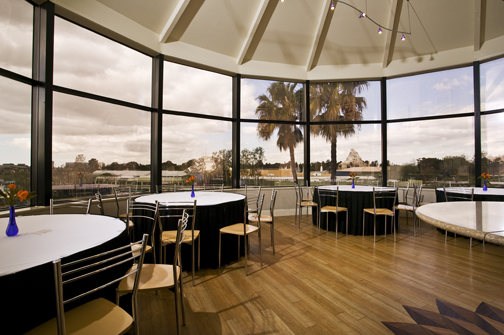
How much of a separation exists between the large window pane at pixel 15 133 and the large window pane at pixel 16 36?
239 millimetres

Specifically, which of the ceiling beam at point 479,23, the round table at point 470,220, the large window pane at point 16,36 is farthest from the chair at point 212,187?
the ceiling beam at point 479,23

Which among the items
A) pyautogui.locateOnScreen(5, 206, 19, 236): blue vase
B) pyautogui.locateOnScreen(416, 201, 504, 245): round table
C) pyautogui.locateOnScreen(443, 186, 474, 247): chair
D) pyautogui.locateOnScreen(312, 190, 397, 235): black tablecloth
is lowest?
pyautogui.locateOnScreen(312, 190, 397, 235): black tablecloth

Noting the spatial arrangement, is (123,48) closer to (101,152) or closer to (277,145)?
(101,152)

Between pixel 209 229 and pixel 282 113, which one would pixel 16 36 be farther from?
pixel 282 113

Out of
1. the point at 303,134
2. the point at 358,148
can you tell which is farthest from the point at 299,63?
the point at 358,148

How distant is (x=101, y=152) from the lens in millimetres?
4574

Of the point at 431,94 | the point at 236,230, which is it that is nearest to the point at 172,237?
the point at 236,230

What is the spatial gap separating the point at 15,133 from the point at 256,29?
4.77m

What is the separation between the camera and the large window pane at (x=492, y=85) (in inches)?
215

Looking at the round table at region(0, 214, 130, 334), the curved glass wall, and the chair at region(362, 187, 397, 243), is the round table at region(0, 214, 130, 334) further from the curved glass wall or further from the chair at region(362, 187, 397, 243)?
the chair at region(362, 187, 397, 243)

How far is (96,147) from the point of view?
450cm

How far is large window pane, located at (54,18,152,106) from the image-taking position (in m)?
4.01

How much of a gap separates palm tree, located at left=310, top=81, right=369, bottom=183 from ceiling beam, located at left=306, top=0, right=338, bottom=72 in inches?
25.1

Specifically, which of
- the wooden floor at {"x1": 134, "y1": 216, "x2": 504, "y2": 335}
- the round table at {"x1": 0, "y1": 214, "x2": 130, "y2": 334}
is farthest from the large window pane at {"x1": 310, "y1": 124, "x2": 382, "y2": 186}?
the round table at {"x1": 0, "y1": 214, "x2": 130, "y2": 334}
